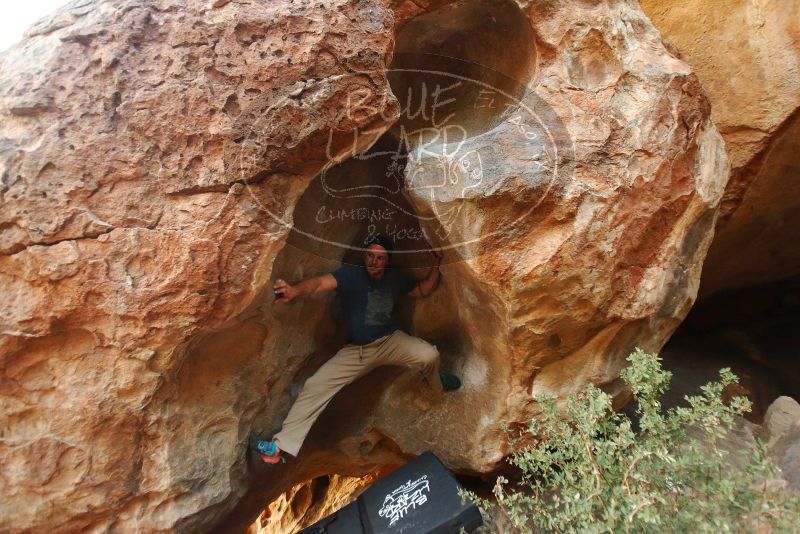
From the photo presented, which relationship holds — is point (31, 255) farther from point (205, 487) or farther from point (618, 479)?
point (618, 479)

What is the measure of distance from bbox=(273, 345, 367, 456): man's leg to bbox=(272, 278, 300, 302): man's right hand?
485 millimetres

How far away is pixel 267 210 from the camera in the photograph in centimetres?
185

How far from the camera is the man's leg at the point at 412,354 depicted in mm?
2559

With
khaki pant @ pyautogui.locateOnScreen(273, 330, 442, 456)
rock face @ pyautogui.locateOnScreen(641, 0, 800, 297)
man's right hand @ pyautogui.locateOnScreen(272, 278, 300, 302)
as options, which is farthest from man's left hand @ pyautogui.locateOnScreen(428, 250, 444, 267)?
rock face @ pyautogui.locateOnScreen(641, 0, 800, 297)

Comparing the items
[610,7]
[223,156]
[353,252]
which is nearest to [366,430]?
[353,252]

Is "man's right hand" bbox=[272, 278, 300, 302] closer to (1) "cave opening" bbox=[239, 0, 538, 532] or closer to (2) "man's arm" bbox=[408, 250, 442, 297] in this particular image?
(1) "cave opening" bbox=[239, 0, 538, 532]

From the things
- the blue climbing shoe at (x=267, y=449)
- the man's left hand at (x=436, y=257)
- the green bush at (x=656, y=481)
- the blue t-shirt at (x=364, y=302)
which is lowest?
the blue climbing shoe at (x=267, y=449)

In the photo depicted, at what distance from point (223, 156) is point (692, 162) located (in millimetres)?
1923

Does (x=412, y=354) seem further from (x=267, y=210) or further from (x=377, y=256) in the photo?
(x=267, y=210)

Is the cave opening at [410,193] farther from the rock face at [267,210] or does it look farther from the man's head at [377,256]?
the man's head at [377,256]

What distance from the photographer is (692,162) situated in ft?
7.22

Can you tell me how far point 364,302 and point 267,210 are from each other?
874 millimetres

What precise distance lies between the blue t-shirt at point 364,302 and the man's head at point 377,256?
29mm

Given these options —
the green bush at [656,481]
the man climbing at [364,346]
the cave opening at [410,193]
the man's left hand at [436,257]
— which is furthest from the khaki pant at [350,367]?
the green bush at [656,481]
